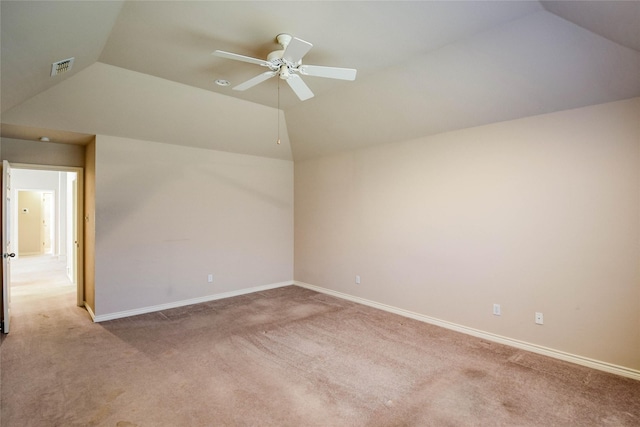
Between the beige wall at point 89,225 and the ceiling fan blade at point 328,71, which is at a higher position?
the ceiling fan blade at point 328,71

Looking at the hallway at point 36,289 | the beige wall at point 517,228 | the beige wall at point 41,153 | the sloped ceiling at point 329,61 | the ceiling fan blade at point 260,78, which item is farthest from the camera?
the hallway at point 36,289

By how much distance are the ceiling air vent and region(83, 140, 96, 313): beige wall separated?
146cm

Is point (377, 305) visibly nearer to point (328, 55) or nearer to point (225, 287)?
point (225, 287)

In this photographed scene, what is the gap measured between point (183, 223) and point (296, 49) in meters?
3.63

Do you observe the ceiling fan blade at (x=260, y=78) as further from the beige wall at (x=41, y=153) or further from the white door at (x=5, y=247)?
the beige wall at (x=41, y=153)

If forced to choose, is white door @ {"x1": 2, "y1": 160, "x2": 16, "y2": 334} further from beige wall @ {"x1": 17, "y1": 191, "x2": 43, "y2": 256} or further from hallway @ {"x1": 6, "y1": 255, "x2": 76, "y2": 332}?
beige wall @ {"x1": 17, "y1": 191, "x2": 43, "y2": 256}

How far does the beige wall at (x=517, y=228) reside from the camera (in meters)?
2.88

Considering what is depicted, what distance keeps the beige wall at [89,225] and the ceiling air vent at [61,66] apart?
1457mm

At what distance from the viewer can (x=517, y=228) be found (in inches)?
137

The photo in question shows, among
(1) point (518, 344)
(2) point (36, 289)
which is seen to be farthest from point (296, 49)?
(2) point (36, 289)

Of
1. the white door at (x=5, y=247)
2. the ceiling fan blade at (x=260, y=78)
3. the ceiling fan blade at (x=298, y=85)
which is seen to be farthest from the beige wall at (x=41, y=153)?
the ceiling fan blade at (x=298, y=85)

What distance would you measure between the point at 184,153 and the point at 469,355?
4.81 metres

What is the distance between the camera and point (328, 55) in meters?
3.19

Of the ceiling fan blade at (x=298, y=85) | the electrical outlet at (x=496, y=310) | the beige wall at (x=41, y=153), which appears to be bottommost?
the electrical outlet at (x=496, y=310)
